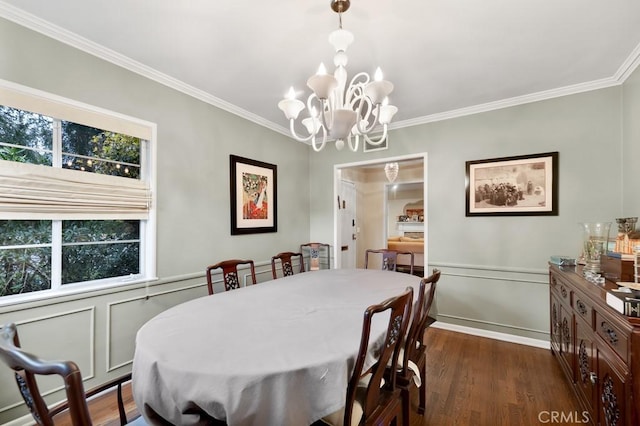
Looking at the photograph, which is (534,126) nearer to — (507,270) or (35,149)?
(507,270)

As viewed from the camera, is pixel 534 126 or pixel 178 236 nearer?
pixel 178 236

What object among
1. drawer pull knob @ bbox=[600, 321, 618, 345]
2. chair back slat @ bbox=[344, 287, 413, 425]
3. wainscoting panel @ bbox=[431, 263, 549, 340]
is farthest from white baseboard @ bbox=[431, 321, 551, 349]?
chair back slat @ bbox=[344, 287, 413, 425]

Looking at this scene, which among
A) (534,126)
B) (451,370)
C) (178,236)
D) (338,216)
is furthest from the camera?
(338,216)

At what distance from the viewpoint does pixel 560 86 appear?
2801 millimetres

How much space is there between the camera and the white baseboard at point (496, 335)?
296 cm

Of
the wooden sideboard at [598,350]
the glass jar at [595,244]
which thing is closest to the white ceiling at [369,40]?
the glass jar at [595,244]

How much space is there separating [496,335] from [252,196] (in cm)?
322

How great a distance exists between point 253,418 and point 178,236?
2.14 m

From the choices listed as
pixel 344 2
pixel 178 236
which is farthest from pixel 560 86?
pixel 178 236

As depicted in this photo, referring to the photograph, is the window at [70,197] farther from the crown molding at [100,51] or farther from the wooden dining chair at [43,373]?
the wooden dining chair at [43,373]

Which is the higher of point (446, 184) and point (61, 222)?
point (446, 184)

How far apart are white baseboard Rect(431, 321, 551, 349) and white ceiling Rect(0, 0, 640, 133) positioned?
2565 millimetres

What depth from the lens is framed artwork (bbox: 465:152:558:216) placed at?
2928mm

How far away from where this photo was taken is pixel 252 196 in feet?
11.5
